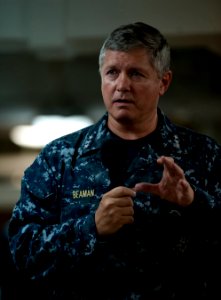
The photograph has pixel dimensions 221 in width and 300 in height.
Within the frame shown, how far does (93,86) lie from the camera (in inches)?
263

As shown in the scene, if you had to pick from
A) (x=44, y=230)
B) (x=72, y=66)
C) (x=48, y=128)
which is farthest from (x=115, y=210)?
(x=48, y=128)

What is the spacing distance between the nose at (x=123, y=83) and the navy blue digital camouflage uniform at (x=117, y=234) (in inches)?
6.8

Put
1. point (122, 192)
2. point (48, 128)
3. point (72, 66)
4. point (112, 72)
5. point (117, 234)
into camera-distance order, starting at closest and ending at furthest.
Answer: point (122, 192)
point (117, 234)
point (112, 72)
point (72, 66)
point (48, 128)

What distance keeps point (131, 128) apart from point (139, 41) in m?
0.25

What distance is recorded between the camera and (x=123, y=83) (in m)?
1.76

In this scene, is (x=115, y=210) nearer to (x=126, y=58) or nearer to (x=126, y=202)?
(x=126, y=202)

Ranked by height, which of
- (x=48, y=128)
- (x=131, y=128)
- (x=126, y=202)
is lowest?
(x=48, y=128)

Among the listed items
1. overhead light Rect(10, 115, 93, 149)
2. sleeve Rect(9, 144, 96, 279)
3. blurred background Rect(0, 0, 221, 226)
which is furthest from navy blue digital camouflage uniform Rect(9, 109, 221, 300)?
overhead light Rect(10, 115, 93, 149)

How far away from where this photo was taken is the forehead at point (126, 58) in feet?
5.81

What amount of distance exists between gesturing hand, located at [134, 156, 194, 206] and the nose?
0.93 feet

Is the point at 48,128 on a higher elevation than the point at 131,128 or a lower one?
lower

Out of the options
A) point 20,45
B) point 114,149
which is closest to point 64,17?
point 20,45

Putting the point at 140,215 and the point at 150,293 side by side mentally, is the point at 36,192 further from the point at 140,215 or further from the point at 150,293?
the point at 150,293

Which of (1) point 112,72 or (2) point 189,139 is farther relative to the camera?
(2) point 189,139
